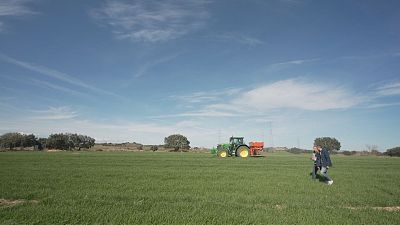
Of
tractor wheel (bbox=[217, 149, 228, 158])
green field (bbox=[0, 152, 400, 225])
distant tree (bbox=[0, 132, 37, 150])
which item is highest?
distant tree (bbox=[0, 132, 37, 150])

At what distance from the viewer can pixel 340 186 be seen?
17047mm

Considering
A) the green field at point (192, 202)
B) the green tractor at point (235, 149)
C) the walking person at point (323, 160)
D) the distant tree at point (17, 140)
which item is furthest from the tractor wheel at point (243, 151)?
the distant tree at point (17, 140)

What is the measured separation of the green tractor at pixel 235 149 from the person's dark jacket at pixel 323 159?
25743 millimetres

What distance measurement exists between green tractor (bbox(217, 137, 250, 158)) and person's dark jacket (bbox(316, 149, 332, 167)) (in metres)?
25.7

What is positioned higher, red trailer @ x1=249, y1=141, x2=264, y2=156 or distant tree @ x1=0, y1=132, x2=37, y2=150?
distant tree @ x1=0, y1=132, x2=37, y2=150

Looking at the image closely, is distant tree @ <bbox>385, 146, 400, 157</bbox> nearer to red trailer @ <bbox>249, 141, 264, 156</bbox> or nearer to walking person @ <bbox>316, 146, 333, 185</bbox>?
red trailer @ <bbox>249, 141, 264, 156</bbox>

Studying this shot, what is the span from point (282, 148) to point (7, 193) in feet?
497

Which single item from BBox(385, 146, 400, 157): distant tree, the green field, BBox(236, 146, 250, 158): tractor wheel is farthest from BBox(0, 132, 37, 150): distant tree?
the green field

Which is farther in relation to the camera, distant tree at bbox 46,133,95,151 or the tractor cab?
distant tree at bbox 46,133,95,151

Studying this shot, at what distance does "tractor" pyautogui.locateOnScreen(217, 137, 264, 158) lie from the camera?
1809 inches

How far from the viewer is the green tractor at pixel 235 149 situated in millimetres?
45906

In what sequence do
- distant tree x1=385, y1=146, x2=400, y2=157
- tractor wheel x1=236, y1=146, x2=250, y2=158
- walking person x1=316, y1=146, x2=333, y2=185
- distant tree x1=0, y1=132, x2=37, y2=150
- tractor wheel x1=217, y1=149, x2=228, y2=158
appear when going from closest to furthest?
walking person x1=316, y1=146, x2=333, y2=185 < tractor wheel x1=236, y1=146, x2=250, y2=158 < tractor wheel x1=217, y1=149, x2=228, y2=158 < distant tree x1=385, y1=146, x2=400, y2=157 < distant tree x1=0, y1=132, x2=37, y2=150

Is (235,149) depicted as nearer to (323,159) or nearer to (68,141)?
(323,159)

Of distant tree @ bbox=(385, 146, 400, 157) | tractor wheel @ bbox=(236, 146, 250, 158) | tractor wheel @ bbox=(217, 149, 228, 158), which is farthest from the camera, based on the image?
distant tree @ bbox=(385, 146, 400, 157)
